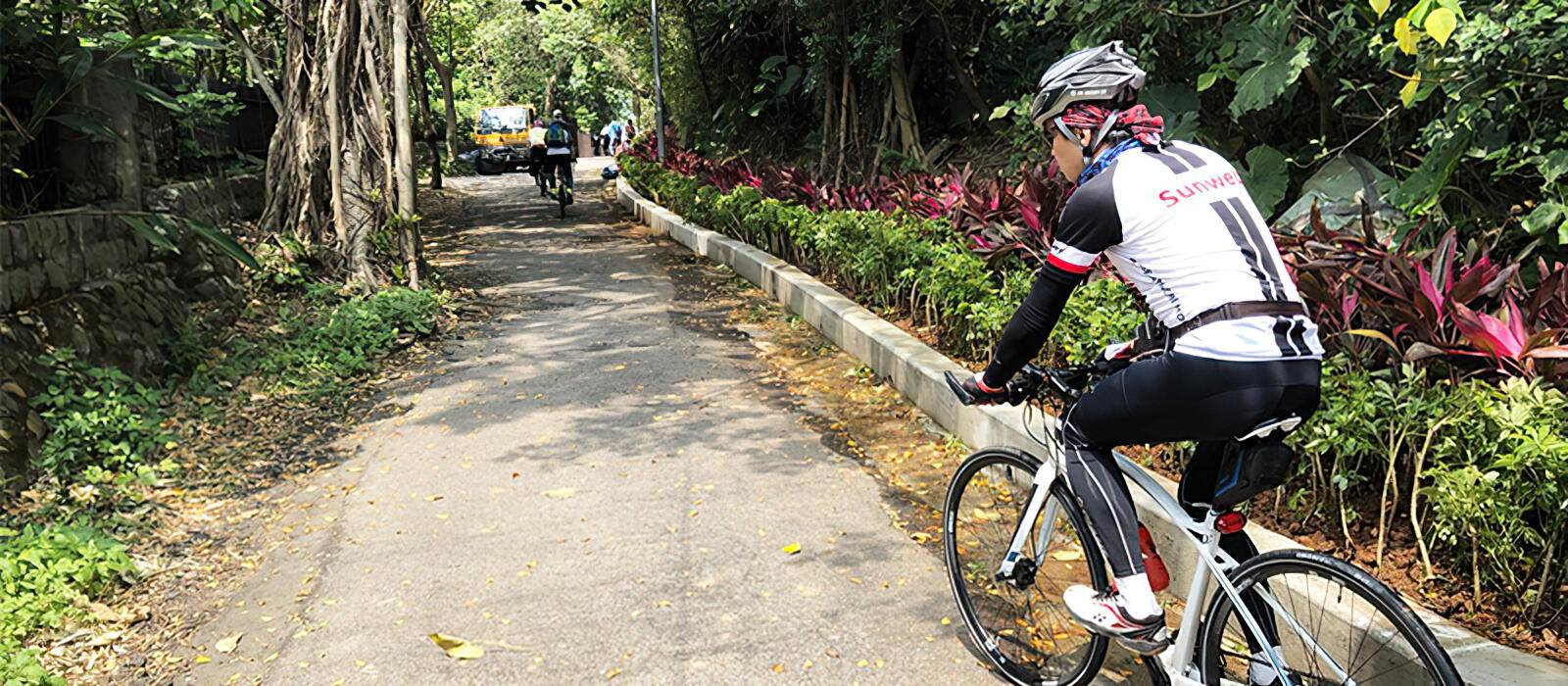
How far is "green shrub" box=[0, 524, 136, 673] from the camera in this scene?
4.13 meters

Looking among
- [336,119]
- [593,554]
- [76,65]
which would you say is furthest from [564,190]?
[593,554]

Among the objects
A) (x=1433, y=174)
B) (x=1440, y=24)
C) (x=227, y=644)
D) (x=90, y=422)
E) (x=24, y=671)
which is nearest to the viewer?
(x=1440, y=24)

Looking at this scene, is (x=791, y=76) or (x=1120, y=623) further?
(x=791, y=76)

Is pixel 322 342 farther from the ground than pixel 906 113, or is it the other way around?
pixel 906 113

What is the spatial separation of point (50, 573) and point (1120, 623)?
3.94 meters

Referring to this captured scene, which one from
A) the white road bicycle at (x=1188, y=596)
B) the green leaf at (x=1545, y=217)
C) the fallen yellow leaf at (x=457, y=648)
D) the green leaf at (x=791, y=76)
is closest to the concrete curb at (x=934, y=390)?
the white road bicycle at (x=1188, y=596)

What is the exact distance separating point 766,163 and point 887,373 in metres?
8.01

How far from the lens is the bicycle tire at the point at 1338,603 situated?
252 cm

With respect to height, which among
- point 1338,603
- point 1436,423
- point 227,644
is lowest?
point 227,644

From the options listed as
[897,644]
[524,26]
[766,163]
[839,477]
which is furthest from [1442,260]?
[524,26]

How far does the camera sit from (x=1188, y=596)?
3.37 meters

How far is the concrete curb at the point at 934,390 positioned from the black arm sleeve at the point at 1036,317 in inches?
48.0

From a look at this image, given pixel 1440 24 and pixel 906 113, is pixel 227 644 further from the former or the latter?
pixel 906 113

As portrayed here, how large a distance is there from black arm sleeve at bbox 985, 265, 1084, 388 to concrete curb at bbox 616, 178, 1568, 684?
1.22 meters
